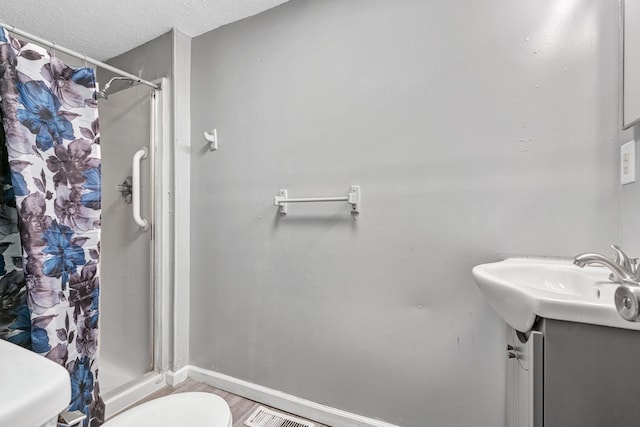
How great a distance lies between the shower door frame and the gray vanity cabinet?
1842mm

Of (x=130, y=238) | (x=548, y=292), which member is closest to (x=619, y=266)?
(x=548, y=292)

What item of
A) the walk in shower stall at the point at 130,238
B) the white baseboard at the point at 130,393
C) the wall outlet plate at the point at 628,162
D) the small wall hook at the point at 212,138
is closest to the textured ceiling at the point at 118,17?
the walk in shower stall at the point at 130,238

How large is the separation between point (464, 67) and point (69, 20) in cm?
218

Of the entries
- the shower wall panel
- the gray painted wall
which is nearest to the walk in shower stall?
the shower wall panel

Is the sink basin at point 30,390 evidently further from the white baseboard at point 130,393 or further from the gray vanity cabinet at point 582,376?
the white baseboard at point 130,393

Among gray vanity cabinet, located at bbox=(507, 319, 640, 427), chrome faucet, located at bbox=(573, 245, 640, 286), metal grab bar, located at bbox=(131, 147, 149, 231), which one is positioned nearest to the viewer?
gray vanity cabinet, located at bbox=(507, 319, 640, 427)

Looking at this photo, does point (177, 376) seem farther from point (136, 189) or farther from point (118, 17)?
point (118, 17)

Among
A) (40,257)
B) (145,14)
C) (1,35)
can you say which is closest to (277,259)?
(40,257)

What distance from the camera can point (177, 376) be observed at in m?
1.84

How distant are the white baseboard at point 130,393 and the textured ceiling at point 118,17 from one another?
6.82 ft

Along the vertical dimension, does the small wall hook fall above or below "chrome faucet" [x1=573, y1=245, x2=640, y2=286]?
above

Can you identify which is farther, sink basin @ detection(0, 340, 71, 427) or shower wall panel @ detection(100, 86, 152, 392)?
shower wall panel @ detection(100, 86, 152, 392)

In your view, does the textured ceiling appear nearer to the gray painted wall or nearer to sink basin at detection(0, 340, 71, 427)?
the gray painted wall

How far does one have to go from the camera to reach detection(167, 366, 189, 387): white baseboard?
A: 1818 mm
